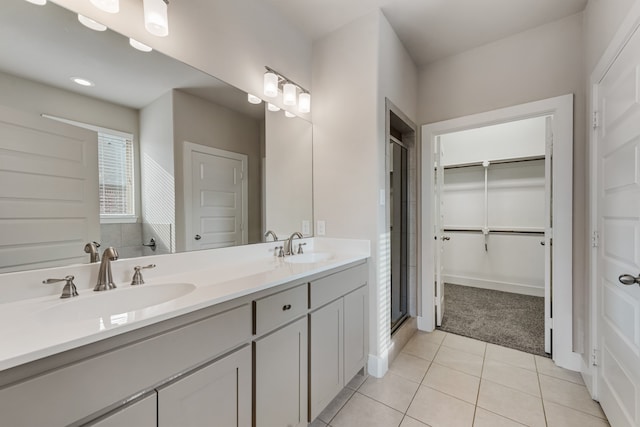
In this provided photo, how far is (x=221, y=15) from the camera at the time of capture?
162 centimetres

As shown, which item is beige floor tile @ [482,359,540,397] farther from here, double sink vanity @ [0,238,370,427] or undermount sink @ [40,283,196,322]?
undermount sink @ [40,283,196,322]

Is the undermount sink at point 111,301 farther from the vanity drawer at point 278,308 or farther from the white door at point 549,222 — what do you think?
the white door at point 549,222

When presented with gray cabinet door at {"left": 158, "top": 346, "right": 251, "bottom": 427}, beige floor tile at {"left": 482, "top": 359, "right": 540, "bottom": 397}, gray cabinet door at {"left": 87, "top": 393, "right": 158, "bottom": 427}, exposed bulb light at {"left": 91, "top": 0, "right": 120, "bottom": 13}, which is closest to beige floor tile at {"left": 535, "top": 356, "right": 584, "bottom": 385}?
beige floor tile at {"left": 482, "top": 359, "right": 540, "bottom": 397}

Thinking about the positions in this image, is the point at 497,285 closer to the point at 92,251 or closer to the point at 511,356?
the point at 511,356

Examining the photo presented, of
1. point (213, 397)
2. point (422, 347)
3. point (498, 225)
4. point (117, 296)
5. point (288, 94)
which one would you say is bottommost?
point (422, 347)

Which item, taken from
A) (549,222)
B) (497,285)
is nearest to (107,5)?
(549,222)

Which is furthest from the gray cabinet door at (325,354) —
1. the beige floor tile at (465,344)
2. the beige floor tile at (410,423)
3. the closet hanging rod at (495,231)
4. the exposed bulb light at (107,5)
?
the closet hanging rod at (495,231)

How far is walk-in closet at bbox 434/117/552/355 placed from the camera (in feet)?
11.2

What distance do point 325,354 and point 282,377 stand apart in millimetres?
346

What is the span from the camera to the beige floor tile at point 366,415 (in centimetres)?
152

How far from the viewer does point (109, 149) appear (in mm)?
1210

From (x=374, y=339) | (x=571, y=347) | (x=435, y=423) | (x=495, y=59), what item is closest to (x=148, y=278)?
(x=374, y=339)

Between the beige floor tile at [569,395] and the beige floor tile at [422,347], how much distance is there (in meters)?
0.73

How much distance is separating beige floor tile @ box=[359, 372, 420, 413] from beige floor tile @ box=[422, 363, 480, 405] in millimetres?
145
